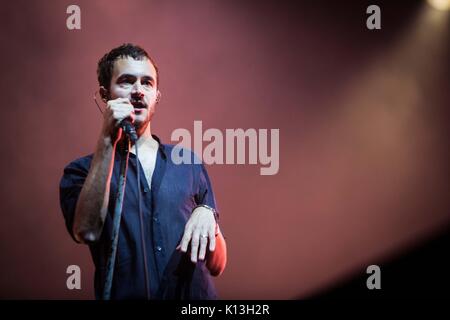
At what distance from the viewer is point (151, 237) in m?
1.62

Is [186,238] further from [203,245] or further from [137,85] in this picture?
[137,85]

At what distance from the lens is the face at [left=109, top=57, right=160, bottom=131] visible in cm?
174

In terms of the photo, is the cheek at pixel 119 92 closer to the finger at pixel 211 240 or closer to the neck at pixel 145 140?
the neck at pixel 145 140

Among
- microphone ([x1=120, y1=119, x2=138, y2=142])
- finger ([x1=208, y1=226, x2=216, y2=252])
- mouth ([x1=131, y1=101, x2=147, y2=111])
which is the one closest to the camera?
microphone ([x1=120, y1=119, x2=138, y2=142])

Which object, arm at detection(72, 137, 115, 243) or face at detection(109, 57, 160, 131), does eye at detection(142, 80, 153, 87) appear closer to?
face at detection(109, 57, 160, 131)

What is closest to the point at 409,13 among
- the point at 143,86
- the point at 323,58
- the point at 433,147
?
the point at 323,58

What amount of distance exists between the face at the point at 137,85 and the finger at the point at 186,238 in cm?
44

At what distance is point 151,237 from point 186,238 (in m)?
0.16

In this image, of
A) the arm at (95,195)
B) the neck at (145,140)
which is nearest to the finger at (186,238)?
the arm at (95,195)

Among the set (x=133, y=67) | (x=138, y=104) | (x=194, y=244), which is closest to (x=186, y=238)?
(x=194, y=244)

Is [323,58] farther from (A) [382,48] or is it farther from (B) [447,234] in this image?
(B) [447,234]

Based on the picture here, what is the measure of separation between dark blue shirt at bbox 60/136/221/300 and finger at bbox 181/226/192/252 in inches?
4.7

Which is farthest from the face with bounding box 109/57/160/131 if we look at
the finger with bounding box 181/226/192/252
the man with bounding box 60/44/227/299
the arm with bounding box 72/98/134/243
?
the finger with bounding box 181/226/192/252

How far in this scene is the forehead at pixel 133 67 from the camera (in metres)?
1.77
